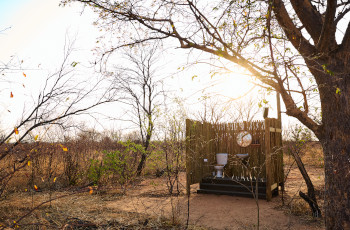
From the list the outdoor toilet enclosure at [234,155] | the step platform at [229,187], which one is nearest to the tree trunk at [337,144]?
the outdoor toilet enclosure at [234,155]

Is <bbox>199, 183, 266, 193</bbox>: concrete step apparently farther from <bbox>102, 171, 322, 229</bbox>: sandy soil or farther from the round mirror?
the round mirror

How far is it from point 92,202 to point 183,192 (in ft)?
7.60

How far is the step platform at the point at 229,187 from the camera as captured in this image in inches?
256

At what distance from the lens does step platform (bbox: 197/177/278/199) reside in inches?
256

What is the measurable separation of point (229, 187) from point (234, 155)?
872mm

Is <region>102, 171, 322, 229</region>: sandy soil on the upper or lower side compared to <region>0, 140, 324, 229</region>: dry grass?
lower

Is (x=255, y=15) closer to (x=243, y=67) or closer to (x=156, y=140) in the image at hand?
(x=243, y=67)

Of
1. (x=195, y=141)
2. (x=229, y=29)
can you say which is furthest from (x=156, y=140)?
(x=229, y=29)

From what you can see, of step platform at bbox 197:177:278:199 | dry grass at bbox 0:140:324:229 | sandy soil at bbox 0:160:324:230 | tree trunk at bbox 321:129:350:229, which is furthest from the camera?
step platform at bbox 197:177:278:199

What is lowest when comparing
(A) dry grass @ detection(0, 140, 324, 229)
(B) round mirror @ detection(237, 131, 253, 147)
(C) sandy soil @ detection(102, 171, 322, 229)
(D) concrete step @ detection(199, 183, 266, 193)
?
(C) sandy soil @ detection(102, 171, 322, 229)

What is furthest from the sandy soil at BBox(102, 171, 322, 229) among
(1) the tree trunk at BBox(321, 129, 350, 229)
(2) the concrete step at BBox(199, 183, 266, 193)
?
(1) the tree trunk at BBox(321, 129, 350, 229)

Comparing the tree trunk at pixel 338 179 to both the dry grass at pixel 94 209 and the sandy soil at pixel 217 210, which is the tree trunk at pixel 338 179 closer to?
the dry grass at pixel 94 209

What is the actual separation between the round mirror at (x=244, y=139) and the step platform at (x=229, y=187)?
1218mm

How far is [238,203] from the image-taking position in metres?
5.96
